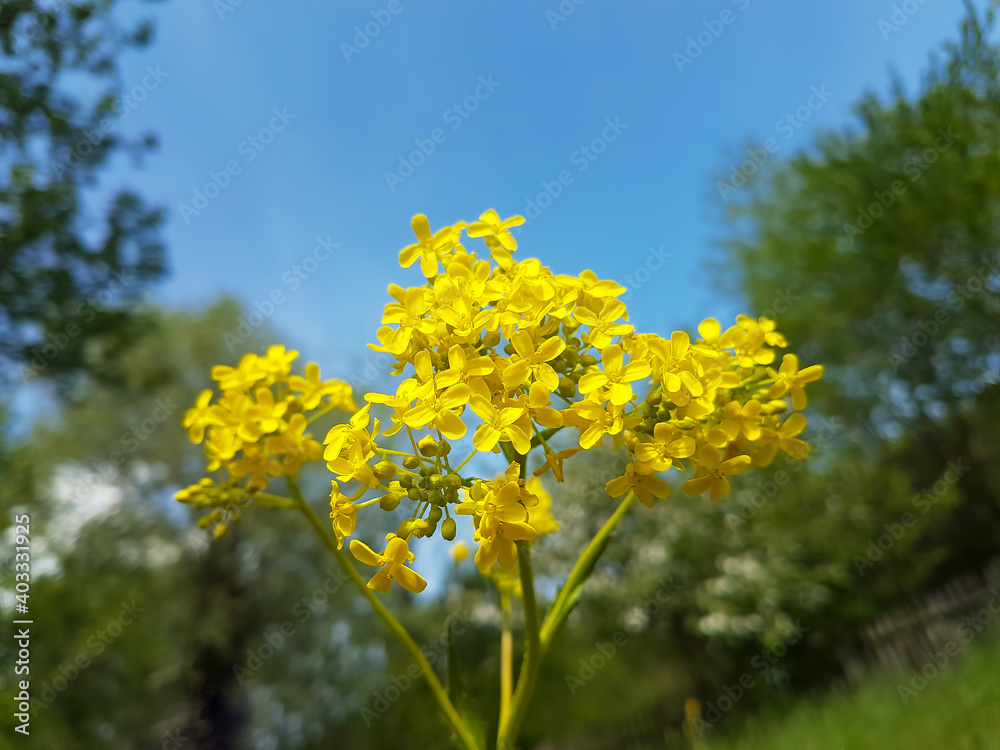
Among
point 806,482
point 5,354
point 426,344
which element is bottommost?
point 806,482

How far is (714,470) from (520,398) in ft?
1.09

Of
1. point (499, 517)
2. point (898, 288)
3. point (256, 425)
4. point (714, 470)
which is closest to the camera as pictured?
point (499, 517)

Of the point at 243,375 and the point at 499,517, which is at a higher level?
the point at 243,375

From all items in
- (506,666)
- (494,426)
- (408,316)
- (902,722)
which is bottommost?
(902,722)

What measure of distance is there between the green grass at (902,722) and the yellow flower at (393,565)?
1.77 meters

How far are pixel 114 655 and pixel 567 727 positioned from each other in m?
5.09

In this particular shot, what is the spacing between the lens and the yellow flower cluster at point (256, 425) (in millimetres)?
1057

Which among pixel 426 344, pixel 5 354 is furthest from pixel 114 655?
pixel 426 344

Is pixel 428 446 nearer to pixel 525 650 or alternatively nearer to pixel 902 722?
pixel 525 650

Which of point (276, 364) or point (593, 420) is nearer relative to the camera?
point (593, 420)

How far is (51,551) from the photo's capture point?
5207 mm

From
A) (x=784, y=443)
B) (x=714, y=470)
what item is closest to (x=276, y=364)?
(x=714, y=470)

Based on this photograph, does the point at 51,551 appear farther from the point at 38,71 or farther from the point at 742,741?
the point at 742,741

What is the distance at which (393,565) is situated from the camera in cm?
73
